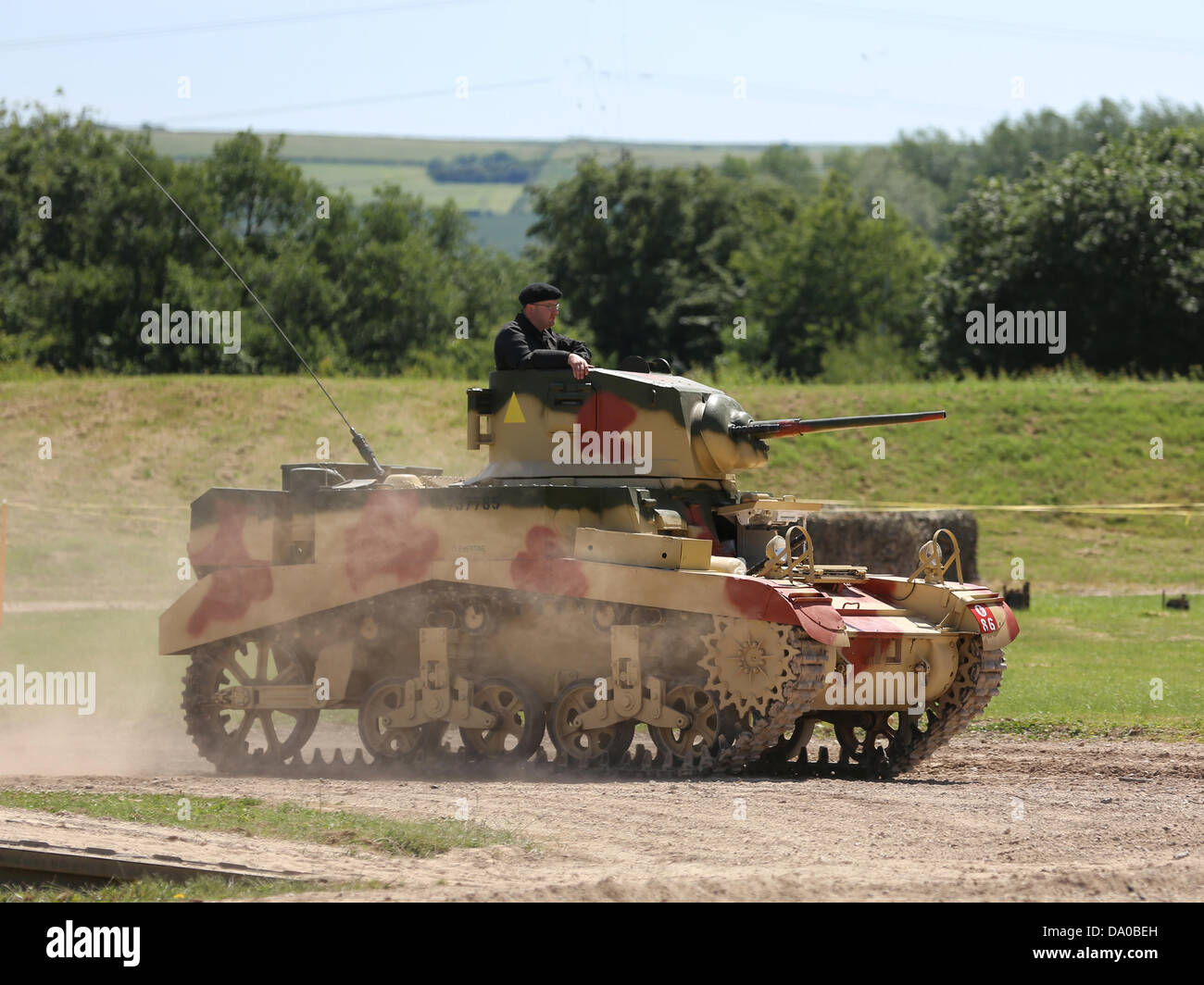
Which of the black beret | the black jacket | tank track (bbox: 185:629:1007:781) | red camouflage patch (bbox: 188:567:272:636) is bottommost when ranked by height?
tank track (bbox: 185:629:1007:781)

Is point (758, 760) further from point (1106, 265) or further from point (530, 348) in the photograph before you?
point (1106, 265)

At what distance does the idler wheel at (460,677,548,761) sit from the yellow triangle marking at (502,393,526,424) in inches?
93.1

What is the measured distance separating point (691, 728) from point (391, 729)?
2.92 meters

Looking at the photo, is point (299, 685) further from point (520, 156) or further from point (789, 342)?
point (520, 156)

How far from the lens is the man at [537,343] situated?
15445 millimetres

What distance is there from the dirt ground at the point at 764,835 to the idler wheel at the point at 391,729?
2.75 feet

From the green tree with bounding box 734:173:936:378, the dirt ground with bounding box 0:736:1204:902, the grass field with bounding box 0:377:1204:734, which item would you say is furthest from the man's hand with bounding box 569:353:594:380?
the green tree with bounding box 734:173:936:378

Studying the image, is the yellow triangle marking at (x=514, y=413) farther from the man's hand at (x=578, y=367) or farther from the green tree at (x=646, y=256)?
the green tree at (x=646, y=256)

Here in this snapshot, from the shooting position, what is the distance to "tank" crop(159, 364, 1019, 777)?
1419cm

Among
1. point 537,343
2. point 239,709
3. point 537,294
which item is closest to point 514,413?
point 537,343

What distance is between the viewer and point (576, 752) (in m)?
14.9

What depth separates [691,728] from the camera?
47.2 feet

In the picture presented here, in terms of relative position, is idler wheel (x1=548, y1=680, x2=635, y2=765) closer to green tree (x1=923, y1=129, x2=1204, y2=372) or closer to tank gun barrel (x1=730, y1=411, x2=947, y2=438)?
tank gun barrel (x1=730, y1=411, x2=947, y2=438)
